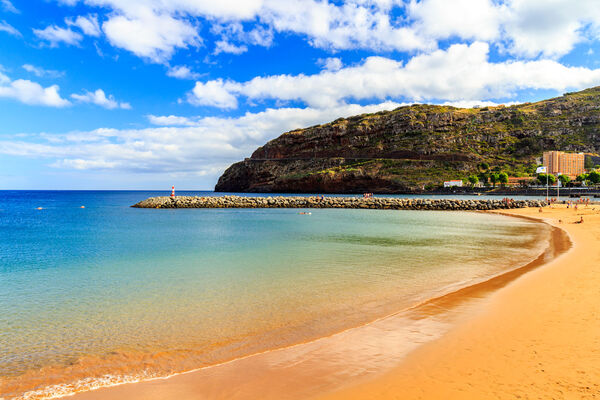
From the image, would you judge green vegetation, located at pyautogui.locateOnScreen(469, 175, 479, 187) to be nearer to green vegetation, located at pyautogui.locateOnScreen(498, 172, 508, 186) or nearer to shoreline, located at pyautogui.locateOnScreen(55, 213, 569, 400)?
green vegetation, located at pyautogui.locateOnScreen(498, 172, 508, 186)

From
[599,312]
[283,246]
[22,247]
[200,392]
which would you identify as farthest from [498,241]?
[22,247]

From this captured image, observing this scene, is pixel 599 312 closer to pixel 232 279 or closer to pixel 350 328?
pixel 350 328

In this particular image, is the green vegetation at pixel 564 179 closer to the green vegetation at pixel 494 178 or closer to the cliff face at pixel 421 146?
the cliff face at pixel 421 146

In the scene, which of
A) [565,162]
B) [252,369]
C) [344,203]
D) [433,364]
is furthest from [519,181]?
[252,369]

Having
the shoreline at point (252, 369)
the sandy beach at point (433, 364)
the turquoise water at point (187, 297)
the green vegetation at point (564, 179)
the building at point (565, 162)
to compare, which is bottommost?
the turquoise water at point (187, 297)

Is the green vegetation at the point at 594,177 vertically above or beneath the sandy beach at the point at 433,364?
above

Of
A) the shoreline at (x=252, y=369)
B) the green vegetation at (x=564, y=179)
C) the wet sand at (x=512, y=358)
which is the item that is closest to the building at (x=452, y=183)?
the green vegetation at (x=564, y=179)

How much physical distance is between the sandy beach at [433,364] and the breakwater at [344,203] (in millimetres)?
49936

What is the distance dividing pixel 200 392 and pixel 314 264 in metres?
8.88

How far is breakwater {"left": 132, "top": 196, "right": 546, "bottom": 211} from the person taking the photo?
54438mm

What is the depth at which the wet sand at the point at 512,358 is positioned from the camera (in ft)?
13.8

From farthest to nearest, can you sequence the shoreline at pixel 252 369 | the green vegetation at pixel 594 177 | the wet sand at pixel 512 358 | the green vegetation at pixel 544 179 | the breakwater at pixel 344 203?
the green vegetation at pixel 544 179 < the green vegetation at pixel 594 177 < the breakwater at pixel 344 203 < the shoreline at pixel 252 369 < the wet sand at pixel 512 358

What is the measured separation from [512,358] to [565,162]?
13949cm

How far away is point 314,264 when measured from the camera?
43.2 ft
